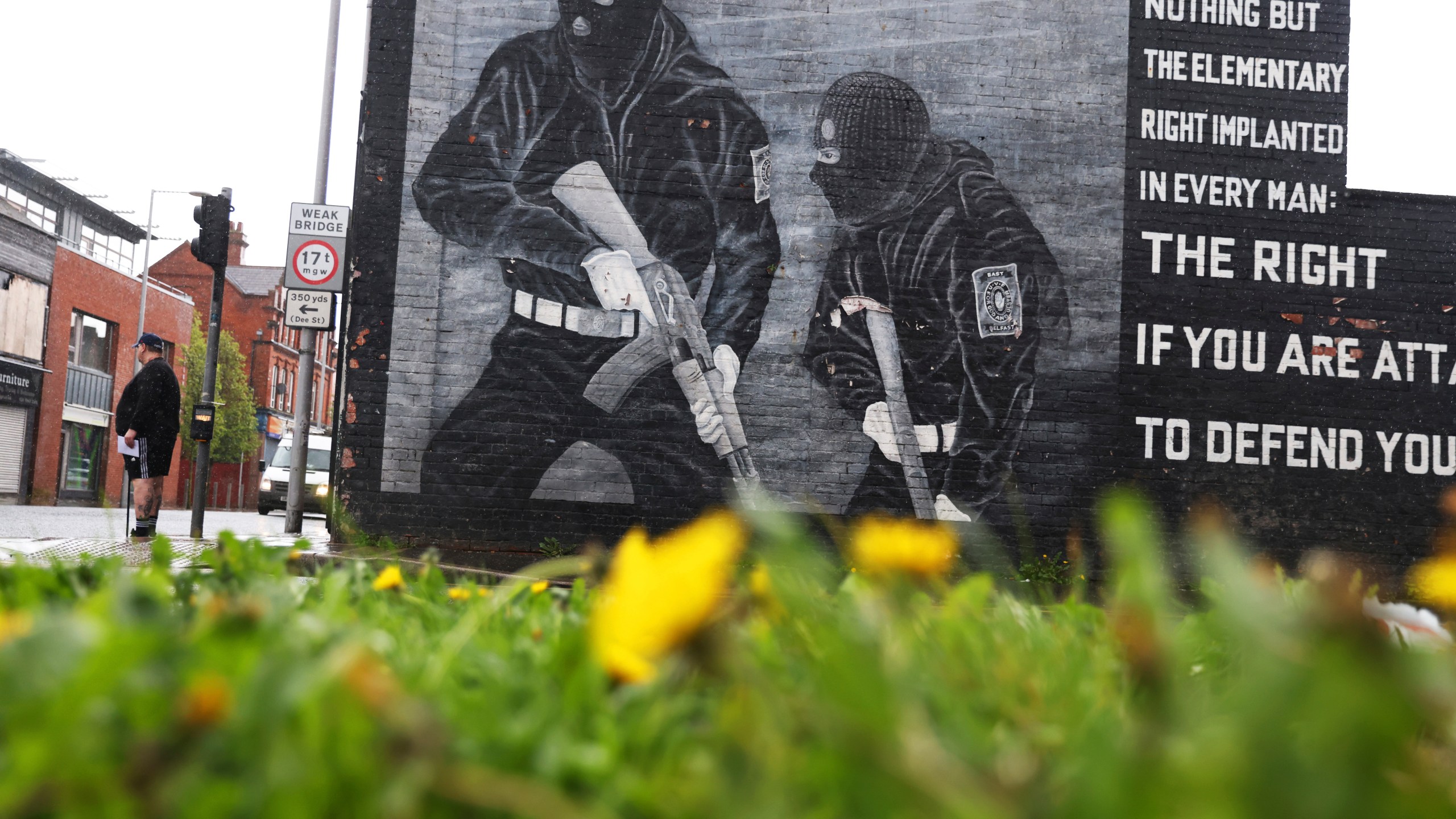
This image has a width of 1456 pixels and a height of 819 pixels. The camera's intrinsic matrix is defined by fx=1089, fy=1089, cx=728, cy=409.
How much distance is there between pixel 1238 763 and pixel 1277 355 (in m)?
9.79

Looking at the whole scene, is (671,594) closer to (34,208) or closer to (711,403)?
(711,403)

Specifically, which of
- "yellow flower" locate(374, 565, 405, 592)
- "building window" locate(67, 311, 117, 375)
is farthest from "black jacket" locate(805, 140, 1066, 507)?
"building window" locate(67, 311, 117, 375)

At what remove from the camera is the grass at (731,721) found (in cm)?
38

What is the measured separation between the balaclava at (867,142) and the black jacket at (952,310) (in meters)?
0.13

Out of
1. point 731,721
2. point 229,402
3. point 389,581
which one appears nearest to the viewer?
point 731,721

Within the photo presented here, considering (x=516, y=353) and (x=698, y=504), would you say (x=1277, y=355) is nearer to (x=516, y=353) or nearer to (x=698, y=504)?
(x=698, y=504)

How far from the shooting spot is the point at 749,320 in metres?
8.88

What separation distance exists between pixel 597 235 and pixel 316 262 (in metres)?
2.59

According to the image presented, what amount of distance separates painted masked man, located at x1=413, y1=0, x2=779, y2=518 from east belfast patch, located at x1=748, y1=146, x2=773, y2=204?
0.01m

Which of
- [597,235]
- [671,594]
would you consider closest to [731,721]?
[671,594]

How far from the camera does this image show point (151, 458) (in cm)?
919

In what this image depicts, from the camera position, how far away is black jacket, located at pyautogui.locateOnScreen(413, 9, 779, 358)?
29.0 feet

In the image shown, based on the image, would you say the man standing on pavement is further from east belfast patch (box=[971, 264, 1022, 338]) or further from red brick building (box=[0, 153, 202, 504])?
red brick building (box=[0, 153, 202, 504])

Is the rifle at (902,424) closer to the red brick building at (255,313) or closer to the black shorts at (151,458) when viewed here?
the black shorts at (151,458)
